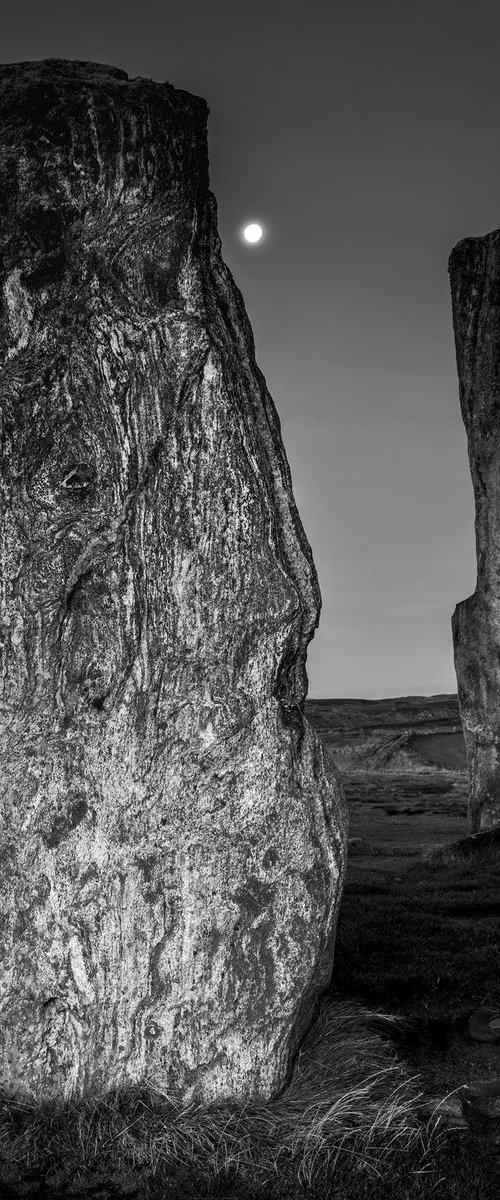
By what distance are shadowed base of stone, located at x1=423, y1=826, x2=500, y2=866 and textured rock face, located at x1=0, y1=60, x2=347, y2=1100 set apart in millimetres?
9604

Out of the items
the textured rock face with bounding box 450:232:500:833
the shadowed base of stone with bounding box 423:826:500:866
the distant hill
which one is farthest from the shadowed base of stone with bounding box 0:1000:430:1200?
the distant hill

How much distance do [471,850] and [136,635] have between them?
36.1ft

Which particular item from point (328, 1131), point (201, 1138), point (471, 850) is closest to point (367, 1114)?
point (328, 1131)

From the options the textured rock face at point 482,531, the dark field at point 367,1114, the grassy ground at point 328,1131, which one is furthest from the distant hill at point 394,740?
the grassy ground at point 328,1131

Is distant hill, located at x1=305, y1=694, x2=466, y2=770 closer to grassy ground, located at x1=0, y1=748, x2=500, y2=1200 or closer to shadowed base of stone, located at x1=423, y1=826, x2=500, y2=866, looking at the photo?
shadowed base of stone, located at x1=423, y1=826, x2=500, y2=866

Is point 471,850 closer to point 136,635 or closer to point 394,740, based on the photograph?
point 136,635

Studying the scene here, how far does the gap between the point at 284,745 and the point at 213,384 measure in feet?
8.18

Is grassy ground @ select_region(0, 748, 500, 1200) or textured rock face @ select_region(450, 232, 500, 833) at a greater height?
textured rock face @ select_region(450, 232, 500, 833)

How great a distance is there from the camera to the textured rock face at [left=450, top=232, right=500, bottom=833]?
16.1m

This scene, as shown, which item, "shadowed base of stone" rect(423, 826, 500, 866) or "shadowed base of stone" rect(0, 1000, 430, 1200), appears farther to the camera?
"shadowed base of stone" rect(423, 826, 500, 866)

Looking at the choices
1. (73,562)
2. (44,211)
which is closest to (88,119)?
(44,211)

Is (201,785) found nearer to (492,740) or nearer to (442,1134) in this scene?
(442,1134)

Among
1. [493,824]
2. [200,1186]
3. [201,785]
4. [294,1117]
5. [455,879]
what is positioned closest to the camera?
[200,1186]

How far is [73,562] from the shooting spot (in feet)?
19.8
